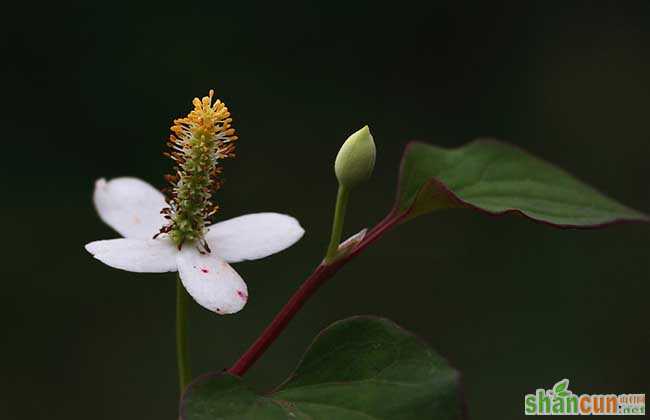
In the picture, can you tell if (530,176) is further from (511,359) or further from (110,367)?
(110,367)

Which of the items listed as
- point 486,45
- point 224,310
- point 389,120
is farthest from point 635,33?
point 224,310

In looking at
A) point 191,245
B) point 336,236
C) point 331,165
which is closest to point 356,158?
point 336,236

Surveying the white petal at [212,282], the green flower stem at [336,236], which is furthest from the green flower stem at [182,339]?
the green flower stem at [336,236]

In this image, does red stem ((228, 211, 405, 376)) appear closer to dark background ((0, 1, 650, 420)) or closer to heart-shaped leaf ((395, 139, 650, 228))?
heart-shaped leaf ((395, 139, 650, 228))

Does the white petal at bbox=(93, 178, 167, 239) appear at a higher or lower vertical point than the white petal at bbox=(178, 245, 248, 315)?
higher

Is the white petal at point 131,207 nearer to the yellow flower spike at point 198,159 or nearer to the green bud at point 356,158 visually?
the yellow flower spike at point 198,159

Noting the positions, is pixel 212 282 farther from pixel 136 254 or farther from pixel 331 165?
pixel 331 165

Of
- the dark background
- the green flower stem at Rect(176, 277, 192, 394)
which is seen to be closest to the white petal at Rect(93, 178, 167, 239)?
the green flower stem at Rect(176, 277, 192, 394)
